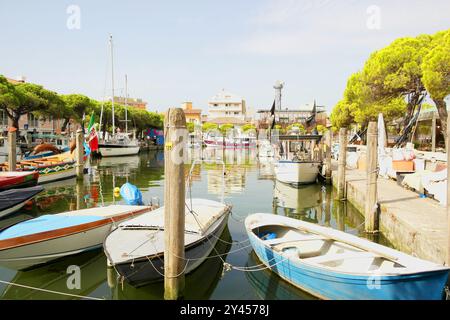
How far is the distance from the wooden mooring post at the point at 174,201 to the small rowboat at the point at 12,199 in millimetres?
9357

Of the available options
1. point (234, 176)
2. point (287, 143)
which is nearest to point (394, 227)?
point (287, 143)

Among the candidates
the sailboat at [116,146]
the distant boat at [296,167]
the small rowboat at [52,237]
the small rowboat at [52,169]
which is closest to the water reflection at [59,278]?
Answer: the small rowboat at [52,237]

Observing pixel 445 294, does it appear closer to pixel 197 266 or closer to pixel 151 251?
pixel 197 266

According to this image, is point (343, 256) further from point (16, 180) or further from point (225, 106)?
point (225, 106)

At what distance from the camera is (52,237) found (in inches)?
324

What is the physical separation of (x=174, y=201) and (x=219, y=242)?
450 cm

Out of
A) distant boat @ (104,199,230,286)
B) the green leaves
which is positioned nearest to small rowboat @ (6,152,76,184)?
distant boat @ (104,199,230,286)

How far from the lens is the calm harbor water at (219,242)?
24.3 ft

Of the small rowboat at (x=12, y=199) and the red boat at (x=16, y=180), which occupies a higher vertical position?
the red boat at (x=16, y=180)

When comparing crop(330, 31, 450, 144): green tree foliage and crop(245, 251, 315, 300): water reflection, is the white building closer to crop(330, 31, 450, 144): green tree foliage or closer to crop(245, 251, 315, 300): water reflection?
crop(330, 31, 450, 144): green tree foliage

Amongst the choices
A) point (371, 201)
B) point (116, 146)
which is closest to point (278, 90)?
point (116, 146)

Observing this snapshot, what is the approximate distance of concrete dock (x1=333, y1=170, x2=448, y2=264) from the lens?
7.49 meters

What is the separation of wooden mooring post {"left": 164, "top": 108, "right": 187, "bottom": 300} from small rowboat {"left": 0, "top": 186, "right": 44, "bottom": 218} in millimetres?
9357

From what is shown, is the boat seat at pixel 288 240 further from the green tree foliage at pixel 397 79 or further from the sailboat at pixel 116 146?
the sailboat at pixel 116 146
